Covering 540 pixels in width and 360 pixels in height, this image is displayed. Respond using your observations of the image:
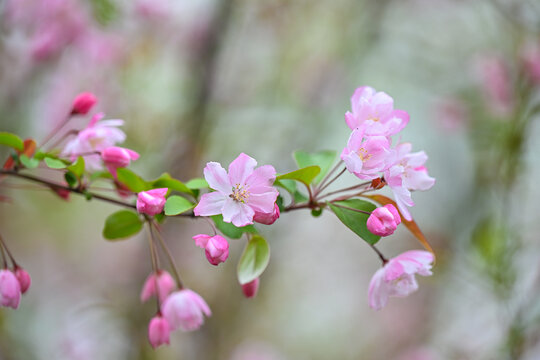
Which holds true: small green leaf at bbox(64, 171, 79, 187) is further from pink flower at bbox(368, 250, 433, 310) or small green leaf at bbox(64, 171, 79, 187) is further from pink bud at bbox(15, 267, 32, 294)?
pink flower at bbox(368, 250, 433, 310)

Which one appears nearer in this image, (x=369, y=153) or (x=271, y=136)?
(x=369, y=153)

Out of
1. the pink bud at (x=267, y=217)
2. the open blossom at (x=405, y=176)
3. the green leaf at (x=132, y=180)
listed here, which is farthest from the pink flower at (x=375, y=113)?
the green leaf at (x=132, y=180)

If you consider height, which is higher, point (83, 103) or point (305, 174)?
point (83, 103)

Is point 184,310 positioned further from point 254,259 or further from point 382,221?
point 382,221

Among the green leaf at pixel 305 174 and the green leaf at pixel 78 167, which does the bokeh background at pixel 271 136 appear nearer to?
the green leaf at pixel 78 167

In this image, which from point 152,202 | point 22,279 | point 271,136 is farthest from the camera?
point 271,136

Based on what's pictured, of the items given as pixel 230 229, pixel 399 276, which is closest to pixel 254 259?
pixel 230 229

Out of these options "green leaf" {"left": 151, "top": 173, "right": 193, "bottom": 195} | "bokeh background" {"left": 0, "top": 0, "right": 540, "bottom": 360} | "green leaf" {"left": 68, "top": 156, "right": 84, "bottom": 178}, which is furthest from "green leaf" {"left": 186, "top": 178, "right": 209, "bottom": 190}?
"bokeh background" {"left": 0, "top": 0, "right": 540, "bottom": 360}
